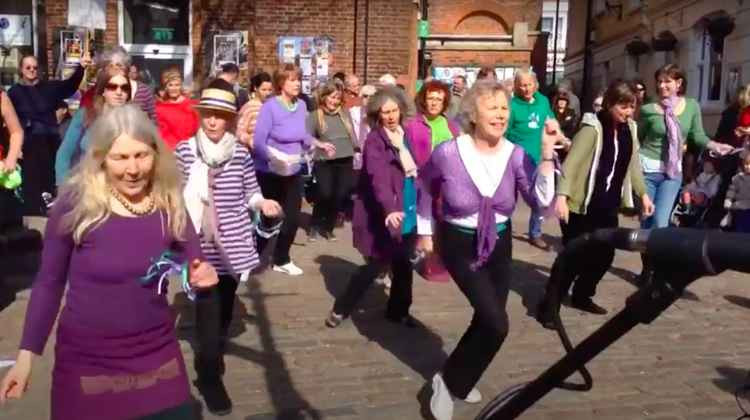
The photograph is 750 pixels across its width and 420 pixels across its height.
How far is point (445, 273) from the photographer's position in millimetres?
5324

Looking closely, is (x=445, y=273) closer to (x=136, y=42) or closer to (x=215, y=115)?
(x=215, y=115)

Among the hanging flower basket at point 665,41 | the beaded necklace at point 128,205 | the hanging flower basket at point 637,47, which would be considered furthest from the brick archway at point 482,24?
the beaded necklace at point 128,205

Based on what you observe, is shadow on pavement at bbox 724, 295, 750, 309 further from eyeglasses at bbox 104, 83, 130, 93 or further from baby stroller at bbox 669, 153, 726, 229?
eyeglasses at bbox 104, 83, 130, 93

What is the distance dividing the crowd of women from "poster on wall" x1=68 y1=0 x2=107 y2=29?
209 inches

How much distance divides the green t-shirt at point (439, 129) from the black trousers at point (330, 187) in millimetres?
3087

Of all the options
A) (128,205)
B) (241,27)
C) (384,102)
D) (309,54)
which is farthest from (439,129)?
(241,27)

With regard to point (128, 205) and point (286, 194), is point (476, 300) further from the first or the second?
point (286, 194)

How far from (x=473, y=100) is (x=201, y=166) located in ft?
5.05

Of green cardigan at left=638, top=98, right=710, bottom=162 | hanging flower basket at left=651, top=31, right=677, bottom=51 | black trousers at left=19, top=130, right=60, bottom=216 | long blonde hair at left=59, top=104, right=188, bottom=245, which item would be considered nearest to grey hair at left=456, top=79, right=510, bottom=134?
long blonde hair at left=59, top=104, right=188, bottom=245

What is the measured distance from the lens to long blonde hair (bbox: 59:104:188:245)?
309cm

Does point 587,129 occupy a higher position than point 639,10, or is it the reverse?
point 639,10

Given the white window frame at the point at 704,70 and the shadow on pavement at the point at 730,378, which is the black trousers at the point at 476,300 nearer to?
the shadow on pavement at the point at 730,378

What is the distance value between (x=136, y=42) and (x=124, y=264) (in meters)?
13.7

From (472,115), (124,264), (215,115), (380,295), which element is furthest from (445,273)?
(124,264)
